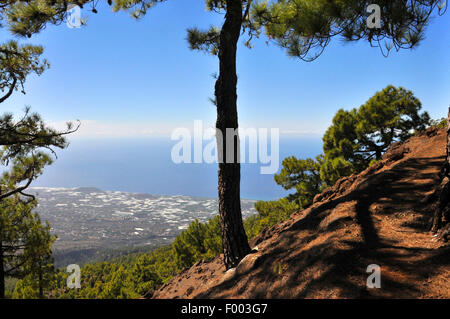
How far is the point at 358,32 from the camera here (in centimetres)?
417

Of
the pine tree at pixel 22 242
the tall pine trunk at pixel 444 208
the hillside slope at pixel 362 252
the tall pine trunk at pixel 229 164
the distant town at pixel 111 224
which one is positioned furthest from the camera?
the distant town at pixel 111 224

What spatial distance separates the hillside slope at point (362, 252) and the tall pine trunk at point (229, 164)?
72cm

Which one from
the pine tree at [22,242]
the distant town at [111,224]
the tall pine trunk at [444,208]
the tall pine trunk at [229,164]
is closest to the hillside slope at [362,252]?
the tall pine trunk at [444,208]

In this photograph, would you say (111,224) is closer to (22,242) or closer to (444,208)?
(22,242)

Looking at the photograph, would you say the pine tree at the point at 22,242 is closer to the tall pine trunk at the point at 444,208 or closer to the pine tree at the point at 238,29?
the pine tree at the point at 238,29

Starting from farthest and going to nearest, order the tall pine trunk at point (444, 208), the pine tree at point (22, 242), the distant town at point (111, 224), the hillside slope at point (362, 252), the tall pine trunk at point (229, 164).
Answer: the distant town at point (111, 224), the pine tree at point (22, 242), the tall pine trunk at point (229, 164), the tall pine trunk at point (444, 208), the hillside slope at point (362, 252)

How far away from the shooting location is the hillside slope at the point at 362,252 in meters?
2.13

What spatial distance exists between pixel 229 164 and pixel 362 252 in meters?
2.61

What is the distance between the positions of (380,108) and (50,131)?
1444 centimetres

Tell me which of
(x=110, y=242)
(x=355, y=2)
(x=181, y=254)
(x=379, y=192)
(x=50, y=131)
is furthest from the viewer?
(x=110, y=242)

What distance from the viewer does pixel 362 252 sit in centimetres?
258
